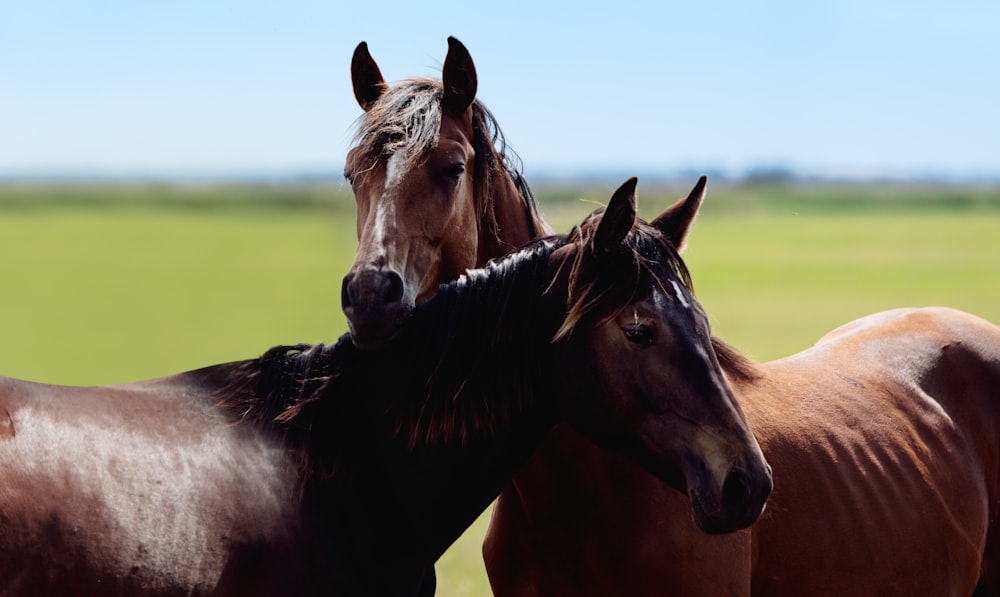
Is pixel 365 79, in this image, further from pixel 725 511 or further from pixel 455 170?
pixel 725 511

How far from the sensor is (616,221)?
305 cm

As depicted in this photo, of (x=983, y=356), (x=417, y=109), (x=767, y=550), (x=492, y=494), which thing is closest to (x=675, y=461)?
(x=492, y=494)

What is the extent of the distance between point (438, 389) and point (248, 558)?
0.74 meters

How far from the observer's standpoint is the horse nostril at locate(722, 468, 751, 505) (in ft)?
9.52

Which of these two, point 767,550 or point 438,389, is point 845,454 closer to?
point 767,550

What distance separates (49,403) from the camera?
2926 mm

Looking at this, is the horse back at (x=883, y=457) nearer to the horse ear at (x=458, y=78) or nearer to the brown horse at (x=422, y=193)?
the brown horse at (x=422, y=193)

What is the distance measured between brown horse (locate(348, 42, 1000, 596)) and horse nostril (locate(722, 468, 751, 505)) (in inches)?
22.3

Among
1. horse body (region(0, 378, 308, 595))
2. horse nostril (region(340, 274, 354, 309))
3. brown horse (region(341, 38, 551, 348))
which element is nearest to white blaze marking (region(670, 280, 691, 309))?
brown horse (region(341, 38, 551, 348))

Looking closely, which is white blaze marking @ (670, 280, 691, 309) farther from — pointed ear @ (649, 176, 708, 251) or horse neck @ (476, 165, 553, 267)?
horse neck @ (476, 165, 553, 267)

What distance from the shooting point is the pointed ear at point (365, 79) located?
4.21 meters

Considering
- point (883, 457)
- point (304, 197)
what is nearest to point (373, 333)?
point (883, 457)

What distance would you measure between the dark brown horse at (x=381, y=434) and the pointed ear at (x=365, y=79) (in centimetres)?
131

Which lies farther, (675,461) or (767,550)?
(767,550)
